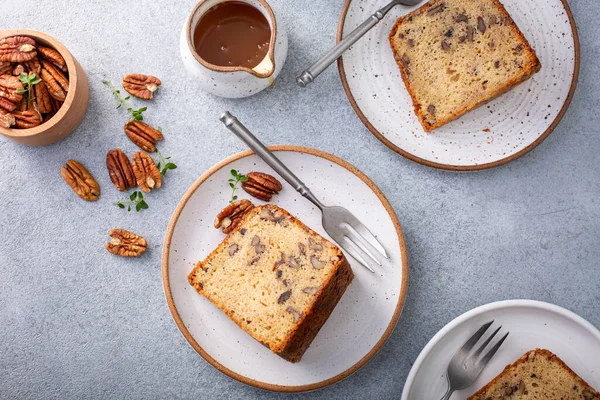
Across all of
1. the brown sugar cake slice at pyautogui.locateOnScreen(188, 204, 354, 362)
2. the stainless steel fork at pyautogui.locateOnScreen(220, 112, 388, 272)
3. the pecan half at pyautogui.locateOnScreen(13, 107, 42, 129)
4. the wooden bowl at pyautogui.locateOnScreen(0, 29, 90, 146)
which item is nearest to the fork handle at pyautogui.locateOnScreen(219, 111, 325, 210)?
the stainless steel fork at pyautogui.locateOnScreen(220, 112, 388, 272)

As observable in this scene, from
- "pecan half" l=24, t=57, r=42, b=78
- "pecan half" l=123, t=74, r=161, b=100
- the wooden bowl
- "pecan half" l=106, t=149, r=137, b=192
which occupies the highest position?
"pecan half" l=24, t=57, r=42, b=78

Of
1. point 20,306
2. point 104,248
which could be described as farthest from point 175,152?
point 20,306

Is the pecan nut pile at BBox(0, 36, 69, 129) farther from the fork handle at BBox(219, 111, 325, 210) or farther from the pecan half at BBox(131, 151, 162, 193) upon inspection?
the fork handle at BBox(219, 111, 325, 210)

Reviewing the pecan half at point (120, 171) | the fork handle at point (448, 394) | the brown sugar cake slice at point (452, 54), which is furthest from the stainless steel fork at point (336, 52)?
the fork handle at point (448, 394)

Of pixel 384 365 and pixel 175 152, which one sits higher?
pixel 175 152

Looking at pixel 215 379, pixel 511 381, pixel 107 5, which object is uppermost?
pixel 107 5

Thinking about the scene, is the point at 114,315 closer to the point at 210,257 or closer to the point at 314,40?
the point at 210,257
